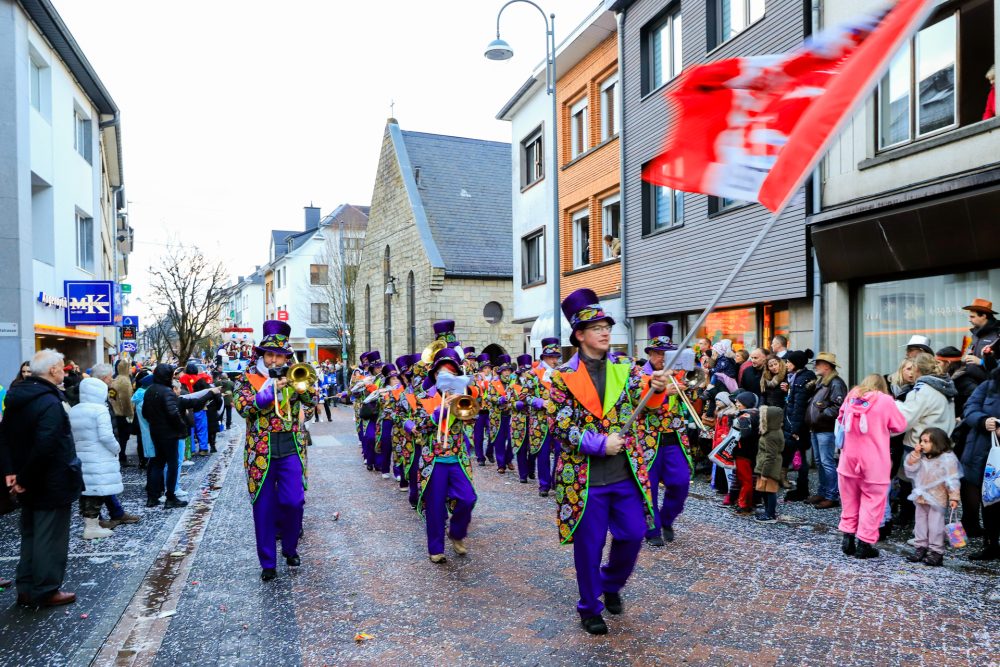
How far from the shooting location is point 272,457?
6445 mm

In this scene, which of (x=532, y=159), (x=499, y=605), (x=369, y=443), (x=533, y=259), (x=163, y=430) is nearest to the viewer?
(x=499, y=605)

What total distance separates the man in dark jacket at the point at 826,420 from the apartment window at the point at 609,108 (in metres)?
12.0

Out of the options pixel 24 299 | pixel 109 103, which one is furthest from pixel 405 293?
pixel 24 299

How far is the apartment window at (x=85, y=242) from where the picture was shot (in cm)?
2122

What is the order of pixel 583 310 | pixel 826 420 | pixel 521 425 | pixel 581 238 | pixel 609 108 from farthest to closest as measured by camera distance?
pixel 581 238 → pixel 609 108 → pixel 521 425 → pixel 826 420 → pixel 583 310

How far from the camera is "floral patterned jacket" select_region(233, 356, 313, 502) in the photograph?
6.42 meters

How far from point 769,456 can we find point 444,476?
11.4ft

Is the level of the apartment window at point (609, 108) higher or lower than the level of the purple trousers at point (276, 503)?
higher

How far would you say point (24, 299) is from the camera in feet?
49.5

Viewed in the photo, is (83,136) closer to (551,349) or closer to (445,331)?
(551,349)

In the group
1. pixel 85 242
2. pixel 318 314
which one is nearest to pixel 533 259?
pixel 85 242

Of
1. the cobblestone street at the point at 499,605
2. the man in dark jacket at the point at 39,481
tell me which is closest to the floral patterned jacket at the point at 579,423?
the cobblestone street at the point at 499,605

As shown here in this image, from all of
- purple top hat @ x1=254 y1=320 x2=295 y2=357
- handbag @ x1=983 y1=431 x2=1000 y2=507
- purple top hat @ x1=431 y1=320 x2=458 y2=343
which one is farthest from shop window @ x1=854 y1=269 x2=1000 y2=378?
purple top hat @ x1=254 y1=320 x2=295 y2=357

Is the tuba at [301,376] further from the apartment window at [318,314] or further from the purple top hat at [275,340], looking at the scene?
the apartment window at [318,314]
